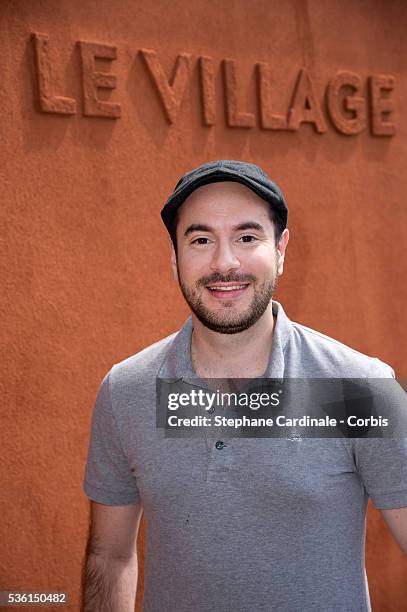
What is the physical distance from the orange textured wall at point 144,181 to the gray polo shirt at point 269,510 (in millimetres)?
915

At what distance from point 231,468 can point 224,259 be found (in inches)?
15.8

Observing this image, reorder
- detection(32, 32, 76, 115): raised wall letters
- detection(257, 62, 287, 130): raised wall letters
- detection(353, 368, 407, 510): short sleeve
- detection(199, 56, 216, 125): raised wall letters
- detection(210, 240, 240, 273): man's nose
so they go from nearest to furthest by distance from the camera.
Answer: detection(353, 368, 407, 510): short sleeve → detection(210, 240, 240, 273): man's nose → detection(32, 32, 76, 115): raised wall letters → detection(199, 56, 216, 125): raised wall letters → detection(257, 62, 287, 130): raised wall letters

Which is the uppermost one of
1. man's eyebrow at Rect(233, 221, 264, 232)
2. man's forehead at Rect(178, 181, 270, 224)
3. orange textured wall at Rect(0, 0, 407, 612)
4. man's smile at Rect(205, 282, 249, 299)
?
orange textured wall at Rect(0, 0, 407, 612)

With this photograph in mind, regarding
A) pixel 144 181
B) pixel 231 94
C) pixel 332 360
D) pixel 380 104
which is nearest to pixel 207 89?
pixel 231 94

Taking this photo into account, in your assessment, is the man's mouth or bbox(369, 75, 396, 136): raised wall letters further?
bbox(369, 75, 396, 136): raised wall letters

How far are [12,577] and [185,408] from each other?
1.11m

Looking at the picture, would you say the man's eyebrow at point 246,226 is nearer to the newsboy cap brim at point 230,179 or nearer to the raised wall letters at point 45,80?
the newsboy cap brim at point 230,179

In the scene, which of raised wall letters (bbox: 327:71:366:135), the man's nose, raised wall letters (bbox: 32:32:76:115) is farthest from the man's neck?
raised wall letters (bbox: 327:71:366:135)

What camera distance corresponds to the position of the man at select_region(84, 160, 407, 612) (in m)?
1.29

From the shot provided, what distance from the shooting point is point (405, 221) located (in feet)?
9.64

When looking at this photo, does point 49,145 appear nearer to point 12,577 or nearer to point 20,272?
point 20,272

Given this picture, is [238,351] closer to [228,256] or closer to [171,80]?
[228,256]

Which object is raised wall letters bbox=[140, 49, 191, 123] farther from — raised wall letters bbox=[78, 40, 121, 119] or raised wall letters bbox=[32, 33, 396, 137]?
raised wall letters bbox=[78, 40, 121, 119]

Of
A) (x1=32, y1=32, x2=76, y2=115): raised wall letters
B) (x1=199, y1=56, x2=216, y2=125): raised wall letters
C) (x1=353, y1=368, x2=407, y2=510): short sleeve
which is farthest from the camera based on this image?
(x1=199, y1=56, x2=216, y2=125): raised wall letters
